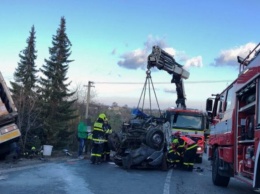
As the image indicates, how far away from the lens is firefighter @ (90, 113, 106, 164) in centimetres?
1486

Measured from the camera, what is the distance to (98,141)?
14.9 metres

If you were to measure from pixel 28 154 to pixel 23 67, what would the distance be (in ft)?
102

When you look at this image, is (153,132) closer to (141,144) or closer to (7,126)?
(141,144)

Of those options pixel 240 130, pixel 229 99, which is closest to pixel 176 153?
pixel 229 99

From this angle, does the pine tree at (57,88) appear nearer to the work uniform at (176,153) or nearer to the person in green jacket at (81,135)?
the person in green jacket at (81,135)

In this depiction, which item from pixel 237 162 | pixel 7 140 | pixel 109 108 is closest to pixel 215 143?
pixel 237 162

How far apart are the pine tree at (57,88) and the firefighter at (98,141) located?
2723 cm

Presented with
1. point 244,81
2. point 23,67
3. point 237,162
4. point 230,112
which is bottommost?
point 237,162

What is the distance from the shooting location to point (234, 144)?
9.12 m

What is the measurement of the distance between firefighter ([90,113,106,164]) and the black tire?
1.96 m

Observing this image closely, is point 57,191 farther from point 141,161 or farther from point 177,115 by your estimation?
point 177,115

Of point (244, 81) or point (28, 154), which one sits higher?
point (244, 81)

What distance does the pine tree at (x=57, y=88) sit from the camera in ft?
138

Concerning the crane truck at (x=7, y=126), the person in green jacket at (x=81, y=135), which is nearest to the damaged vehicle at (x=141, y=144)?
the person in green jacket at (x=81, y=135)
